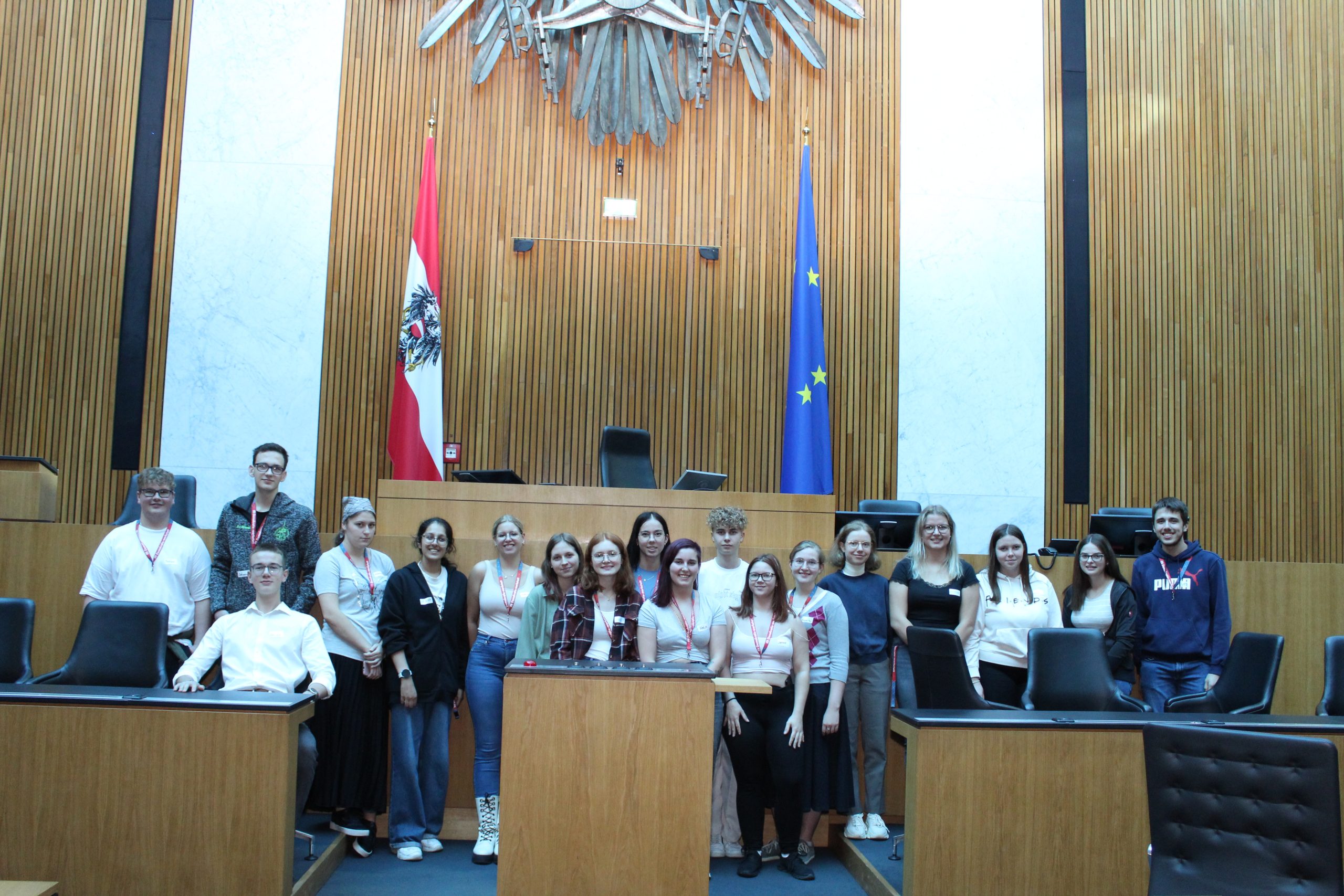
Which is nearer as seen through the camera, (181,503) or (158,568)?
(158,568)

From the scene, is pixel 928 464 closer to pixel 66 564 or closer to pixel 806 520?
pixel 806 520

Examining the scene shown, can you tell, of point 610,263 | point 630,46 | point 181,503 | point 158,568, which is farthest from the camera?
point 610,263

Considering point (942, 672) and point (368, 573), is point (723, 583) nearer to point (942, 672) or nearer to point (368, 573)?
point (942, 672)

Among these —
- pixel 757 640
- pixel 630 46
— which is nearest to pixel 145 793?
pixel 757 640

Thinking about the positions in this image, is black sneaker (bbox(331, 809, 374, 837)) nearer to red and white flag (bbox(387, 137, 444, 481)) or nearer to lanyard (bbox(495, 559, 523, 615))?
lanyard (bbox(495, 559, 523, 615))

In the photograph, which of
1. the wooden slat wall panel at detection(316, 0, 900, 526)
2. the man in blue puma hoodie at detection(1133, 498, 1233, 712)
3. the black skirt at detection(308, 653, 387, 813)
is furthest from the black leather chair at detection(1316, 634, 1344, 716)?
the black skirt at detection(308, 653, 387, 813)

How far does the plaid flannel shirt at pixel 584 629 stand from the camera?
134 inches

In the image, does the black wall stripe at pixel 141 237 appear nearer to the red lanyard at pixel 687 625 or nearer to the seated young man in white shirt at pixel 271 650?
the seated young man in white shirt at pixel 271 650

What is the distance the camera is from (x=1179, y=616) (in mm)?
4059

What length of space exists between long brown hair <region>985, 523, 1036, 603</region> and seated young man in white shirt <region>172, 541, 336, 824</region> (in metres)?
2.46

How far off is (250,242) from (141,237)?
2.24 ft

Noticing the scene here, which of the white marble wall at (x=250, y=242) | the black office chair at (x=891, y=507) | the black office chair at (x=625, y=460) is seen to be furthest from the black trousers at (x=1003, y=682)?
the white marble wall at (x=250, y=242)

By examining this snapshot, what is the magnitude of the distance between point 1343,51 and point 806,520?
548 centimetres

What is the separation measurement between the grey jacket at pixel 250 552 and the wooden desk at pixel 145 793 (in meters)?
0.88
